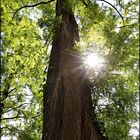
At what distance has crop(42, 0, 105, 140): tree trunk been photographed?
579cm

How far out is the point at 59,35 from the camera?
803 centimetres

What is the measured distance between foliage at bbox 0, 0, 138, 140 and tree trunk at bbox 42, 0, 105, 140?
492 mm

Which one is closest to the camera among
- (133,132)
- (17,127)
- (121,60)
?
(121,60)

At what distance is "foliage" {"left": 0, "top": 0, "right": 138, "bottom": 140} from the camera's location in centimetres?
634

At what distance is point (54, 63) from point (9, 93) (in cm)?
935

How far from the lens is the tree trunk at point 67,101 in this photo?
579cm

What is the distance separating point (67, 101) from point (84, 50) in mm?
1110

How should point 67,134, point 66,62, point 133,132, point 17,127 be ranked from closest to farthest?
point 67,134
point 66,62
point 133,132
point 17,127

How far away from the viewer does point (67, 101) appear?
20.2ft

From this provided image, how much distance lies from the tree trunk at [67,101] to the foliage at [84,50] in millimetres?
492

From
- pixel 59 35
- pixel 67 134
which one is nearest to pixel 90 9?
pixel 59 35

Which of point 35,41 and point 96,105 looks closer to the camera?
point 96,105

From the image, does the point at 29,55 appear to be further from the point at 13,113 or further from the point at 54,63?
the point at 13,113

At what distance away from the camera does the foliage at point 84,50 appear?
20.8ft
